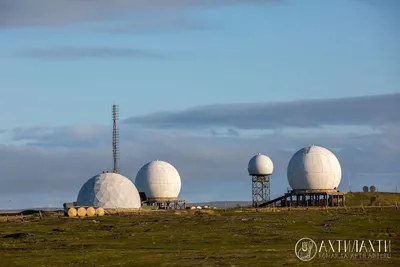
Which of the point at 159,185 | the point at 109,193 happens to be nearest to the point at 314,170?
the point at 159,185

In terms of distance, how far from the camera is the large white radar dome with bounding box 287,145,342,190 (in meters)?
136

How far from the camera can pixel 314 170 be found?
13612cm

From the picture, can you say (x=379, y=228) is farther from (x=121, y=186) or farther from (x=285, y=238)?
(x=121, y=186)

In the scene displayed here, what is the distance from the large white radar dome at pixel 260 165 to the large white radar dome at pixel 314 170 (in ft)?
43.0

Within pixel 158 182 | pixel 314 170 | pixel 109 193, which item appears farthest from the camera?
pixel 158 182
